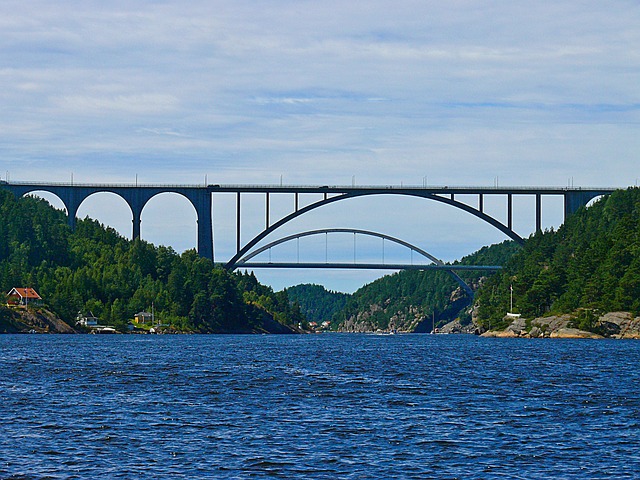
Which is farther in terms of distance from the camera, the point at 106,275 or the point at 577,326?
the point at 106,275

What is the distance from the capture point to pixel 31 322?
136750mm

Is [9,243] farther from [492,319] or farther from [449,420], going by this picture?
[449,420]

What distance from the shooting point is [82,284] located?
6043 inches

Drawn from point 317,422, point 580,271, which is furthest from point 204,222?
point 317,422

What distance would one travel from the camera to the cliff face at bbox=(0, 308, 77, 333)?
13225 cm

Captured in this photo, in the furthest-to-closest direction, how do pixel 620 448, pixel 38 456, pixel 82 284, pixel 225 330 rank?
pixel 225 330, pixel 82 284, pixel 620 448, pixel 38 456

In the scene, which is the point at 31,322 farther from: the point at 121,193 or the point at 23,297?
the point at 121,193

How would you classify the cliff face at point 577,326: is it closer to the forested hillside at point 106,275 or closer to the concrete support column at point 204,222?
the concrete support column at point 204,222

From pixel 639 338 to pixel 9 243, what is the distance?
292 ft

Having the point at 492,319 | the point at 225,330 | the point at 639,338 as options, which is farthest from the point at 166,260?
the point at 639,338

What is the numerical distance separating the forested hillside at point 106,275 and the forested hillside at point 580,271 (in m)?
39.5

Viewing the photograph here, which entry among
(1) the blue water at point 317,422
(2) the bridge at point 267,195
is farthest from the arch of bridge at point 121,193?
(1) the blue water at point 317,422

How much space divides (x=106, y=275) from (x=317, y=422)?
5099 inches

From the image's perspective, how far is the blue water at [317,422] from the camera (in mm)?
27656
